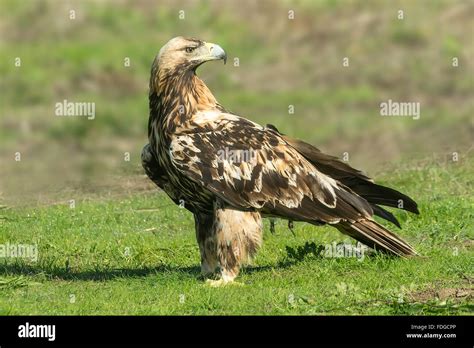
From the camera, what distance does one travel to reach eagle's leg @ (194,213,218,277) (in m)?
14.0

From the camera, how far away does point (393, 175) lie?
19703 mm

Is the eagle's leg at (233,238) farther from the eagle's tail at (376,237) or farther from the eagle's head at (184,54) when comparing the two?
the eagle's head at (184,54)

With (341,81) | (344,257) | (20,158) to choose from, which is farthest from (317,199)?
(341,81)

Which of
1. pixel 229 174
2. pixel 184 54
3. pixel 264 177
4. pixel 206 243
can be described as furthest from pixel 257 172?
pixel 184 54

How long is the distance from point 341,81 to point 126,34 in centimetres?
502

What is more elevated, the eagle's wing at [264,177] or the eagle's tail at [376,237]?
the eagle's wing at [264,177]

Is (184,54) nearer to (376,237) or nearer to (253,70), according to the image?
(376,237)

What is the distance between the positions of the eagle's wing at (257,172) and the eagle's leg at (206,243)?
61 cm

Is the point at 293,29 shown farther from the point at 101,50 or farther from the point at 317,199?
the point at 317,199

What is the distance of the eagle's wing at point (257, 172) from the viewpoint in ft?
44.0

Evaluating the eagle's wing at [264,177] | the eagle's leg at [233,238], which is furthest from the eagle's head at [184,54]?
the eagle's leg at [233,238]

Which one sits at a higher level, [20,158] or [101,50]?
[101,50]

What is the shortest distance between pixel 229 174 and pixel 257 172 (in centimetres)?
36

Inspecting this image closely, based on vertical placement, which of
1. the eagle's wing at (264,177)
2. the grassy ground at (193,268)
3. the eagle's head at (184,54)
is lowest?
the grassy ground at (193,268)
